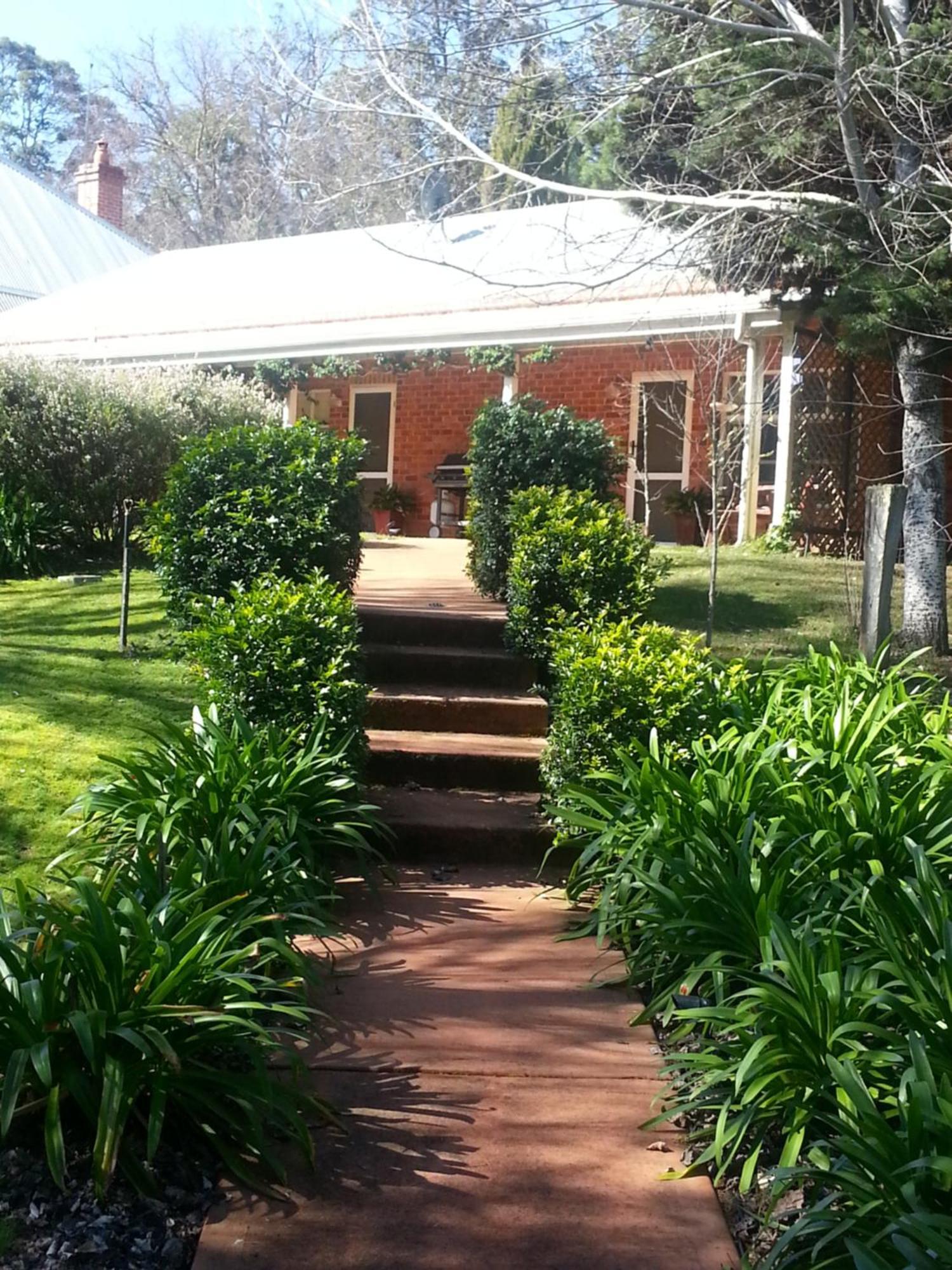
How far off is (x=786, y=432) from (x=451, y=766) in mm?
9171

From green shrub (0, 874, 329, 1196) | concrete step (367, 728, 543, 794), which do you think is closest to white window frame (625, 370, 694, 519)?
concrete step (367, 728, 543, 794)

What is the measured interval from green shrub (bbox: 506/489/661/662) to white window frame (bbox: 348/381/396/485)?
12.5 meters

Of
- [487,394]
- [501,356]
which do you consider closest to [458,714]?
[501,356]

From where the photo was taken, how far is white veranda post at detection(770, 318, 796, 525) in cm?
1390

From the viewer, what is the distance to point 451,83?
1012cm

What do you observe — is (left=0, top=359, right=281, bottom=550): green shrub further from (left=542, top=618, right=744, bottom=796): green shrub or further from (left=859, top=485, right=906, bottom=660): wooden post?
(left=542, top=618, right=744, bottom=796): green shrub

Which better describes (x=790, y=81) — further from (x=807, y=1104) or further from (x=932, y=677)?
(x=807, y=1104)

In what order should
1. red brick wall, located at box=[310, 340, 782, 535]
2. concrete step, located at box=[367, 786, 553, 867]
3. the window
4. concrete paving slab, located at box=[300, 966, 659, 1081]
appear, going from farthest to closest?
the window → red brick wall, located at box=[310, 340, 782, 535] → concrete step, located at box=[367, 786, 553, 867] → concrete paving slab, located at box=[300, 966, 659, 1081]

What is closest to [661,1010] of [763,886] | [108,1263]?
[763,886]

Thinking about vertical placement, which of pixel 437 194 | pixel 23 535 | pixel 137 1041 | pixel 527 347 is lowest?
pixel 137 1041

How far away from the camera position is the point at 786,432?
46.4 feet

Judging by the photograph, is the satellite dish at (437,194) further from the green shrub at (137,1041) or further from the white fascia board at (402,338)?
the green shrub at (137,1041)

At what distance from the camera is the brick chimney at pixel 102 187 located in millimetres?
33128

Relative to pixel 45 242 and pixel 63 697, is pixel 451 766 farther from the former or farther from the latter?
pixel 45 242
